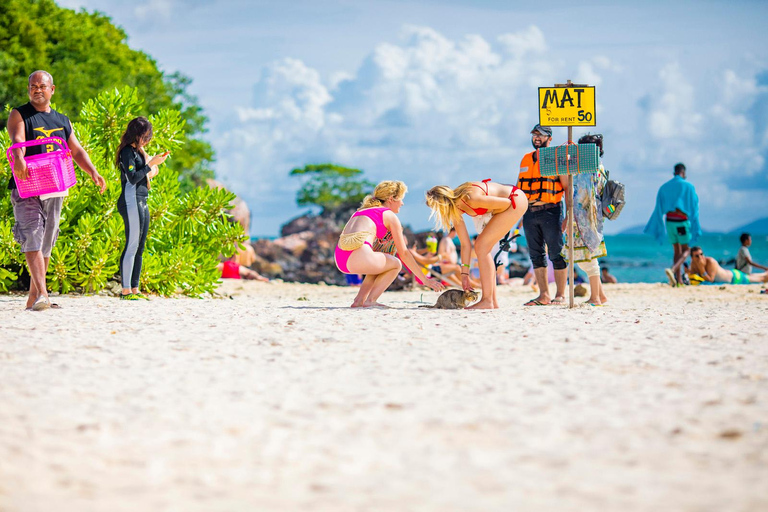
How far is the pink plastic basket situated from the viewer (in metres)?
6.99

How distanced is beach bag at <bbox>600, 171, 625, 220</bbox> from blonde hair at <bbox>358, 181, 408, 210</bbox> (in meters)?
2.42

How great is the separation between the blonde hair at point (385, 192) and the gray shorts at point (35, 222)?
2.99 metres

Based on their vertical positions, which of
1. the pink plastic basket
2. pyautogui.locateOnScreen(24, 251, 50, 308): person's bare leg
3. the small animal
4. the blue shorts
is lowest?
the small animal

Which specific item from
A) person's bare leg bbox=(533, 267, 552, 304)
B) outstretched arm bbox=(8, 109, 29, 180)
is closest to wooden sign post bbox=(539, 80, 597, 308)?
person's bare leg bbox=(533, 267, 552, 304)

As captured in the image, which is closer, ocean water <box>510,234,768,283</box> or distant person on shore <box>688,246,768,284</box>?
distant person on shore <box>688,246,768,284</box>

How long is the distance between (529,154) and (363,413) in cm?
586

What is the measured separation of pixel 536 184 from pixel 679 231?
22.8ft

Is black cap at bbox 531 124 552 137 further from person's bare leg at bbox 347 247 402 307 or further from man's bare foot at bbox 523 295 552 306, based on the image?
person's bare leg at bbox 347 247 402 307

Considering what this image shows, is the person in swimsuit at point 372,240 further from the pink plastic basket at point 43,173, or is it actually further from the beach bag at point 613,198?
the pink plastic basket at point 43,173

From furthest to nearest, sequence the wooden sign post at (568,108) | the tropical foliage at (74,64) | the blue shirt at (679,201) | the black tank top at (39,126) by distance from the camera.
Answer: the tropical foliage at (74,64)
the blue shirt at (679,201)
the wooden sign post at (568,108)
the black tank top at (39,126)

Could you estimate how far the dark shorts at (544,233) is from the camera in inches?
349

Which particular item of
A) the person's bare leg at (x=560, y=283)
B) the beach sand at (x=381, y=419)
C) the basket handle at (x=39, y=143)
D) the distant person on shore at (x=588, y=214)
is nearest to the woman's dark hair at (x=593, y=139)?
the distant person on shore at (x=588, y=214)

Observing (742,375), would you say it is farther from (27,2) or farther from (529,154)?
(27,2)

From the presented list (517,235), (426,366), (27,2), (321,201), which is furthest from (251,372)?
(321,201)
